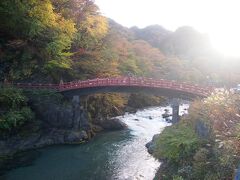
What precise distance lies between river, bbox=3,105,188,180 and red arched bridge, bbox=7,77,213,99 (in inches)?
271

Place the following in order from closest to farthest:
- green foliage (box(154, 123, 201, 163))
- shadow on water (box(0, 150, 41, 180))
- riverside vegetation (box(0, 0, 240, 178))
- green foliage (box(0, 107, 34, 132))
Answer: green foliage (box(154, 123, 201, 163)) → shadow on water (box(0, 150, 41, 180)) → green foliage (box(0, 107, 34, 132)) → riverside vegetation (box(0, 0, 240, 178))

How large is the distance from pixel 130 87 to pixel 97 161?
11.1 m

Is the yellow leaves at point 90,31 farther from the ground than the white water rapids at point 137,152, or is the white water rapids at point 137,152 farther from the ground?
the yellow leaves at point 90,31

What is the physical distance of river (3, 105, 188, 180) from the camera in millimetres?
33781

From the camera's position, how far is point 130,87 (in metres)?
44.8

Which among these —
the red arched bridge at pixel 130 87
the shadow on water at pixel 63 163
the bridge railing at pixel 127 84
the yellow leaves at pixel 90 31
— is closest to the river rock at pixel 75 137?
the shadow on water at pixel 63 163

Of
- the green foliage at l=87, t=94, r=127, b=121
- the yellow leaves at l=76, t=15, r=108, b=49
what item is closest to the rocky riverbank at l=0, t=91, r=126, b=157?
the green foliage at l=87, t=94, r=127, b=121

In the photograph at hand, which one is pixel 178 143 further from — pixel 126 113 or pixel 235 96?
pixel 126 113

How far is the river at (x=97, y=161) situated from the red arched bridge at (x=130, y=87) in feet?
22.5

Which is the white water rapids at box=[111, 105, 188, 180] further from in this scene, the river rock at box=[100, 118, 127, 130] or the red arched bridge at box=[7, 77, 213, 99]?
the red arched bridge at box=[7, 77, 213, 99]

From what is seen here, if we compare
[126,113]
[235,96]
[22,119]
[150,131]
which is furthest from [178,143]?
[126,113]

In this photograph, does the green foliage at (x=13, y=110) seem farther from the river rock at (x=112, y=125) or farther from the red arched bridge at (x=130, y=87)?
the river rock at (x=112, y=125)

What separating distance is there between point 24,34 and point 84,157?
19199 millimetres

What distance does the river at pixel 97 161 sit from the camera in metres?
33.8
